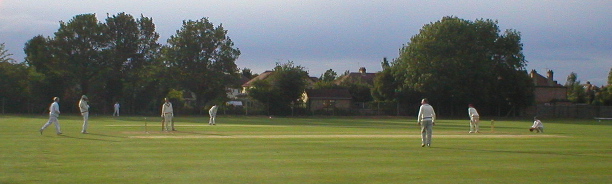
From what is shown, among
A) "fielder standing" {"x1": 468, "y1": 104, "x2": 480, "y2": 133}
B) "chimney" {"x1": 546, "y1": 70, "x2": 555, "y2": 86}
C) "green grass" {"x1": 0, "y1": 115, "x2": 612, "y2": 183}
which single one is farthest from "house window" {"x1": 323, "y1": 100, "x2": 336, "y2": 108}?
"green grass" {"x1": 0, "y1": 115, "x2": 612, "y2": 183}

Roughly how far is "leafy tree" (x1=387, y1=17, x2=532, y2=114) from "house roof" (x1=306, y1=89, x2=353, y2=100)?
9.59 meters

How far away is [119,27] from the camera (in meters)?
70.6

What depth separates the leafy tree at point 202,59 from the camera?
68000mm

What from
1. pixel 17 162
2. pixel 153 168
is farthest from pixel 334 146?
pixel 17 162

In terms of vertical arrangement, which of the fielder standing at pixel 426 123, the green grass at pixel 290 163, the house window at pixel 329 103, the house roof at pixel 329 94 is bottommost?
the green grass at pixel 290 163

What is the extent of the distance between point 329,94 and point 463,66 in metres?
19.1

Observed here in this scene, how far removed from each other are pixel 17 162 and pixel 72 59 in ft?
184

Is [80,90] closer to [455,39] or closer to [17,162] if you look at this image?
[455,39]

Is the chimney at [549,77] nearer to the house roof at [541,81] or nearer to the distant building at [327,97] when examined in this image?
the house roof at [541,81]

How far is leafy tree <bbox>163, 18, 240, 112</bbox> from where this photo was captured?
68000 mm

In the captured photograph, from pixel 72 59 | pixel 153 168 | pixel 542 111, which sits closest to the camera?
pixel 153 168

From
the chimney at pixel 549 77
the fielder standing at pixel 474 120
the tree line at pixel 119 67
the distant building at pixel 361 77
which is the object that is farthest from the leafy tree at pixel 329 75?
the fielder standing at pixel 474 120

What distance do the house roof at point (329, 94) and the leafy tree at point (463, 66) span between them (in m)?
9.59

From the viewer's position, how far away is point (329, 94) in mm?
81125
